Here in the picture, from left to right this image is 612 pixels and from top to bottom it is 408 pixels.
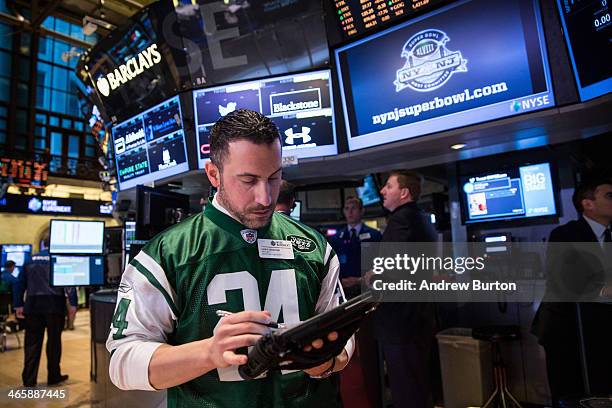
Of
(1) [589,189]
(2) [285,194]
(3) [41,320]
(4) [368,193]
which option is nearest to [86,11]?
(3) [41,320]

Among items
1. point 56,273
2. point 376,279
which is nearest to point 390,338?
point 376,279

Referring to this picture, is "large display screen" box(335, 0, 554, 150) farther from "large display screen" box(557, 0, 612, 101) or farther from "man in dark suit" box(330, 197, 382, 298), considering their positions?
"man in dark suit" box(330, 197, 382, 298)

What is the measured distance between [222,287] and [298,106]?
9.37ft

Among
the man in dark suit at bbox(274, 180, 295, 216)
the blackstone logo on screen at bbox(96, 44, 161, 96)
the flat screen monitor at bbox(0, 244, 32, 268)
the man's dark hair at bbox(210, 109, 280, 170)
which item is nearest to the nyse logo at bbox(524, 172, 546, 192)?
the man in dark suit at bbox(274, 180, 295, 216)

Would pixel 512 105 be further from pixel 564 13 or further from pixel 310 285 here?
pixel 310 285

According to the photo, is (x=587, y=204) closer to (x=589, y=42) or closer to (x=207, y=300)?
(x=589, y=42)

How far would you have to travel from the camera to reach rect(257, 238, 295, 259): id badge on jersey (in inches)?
45.1

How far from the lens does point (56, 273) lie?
14.3 ft

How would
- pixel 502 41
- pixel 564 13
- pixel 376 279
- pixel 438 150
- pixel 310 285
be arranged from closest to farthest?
pixel 310 285, pixel 564 13, pixel 502 41, pixel 376 279, pixel 438 150

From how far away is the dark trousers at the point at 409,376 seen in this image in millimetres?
2799

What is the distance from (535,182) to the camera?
383 centimetres

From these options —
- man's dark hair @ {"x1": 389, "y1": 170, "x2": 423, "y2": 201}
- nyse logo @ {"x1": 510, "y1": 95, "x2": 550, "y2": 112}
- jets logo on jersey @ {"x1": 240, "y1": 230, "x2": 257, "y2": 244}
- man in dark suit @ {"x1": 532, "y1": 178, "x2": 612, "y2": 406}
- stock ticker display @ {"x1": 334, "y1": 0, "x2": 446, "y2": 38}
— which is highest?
stock ticker display @ {"x1": 334, "y1": 0, "x2": 446, "y2": 38}

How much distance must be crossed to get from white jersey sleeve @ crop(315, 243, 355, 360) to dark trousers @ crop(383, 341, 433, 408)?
5.61 feet

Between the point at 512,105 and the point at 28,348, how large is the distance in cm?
577
